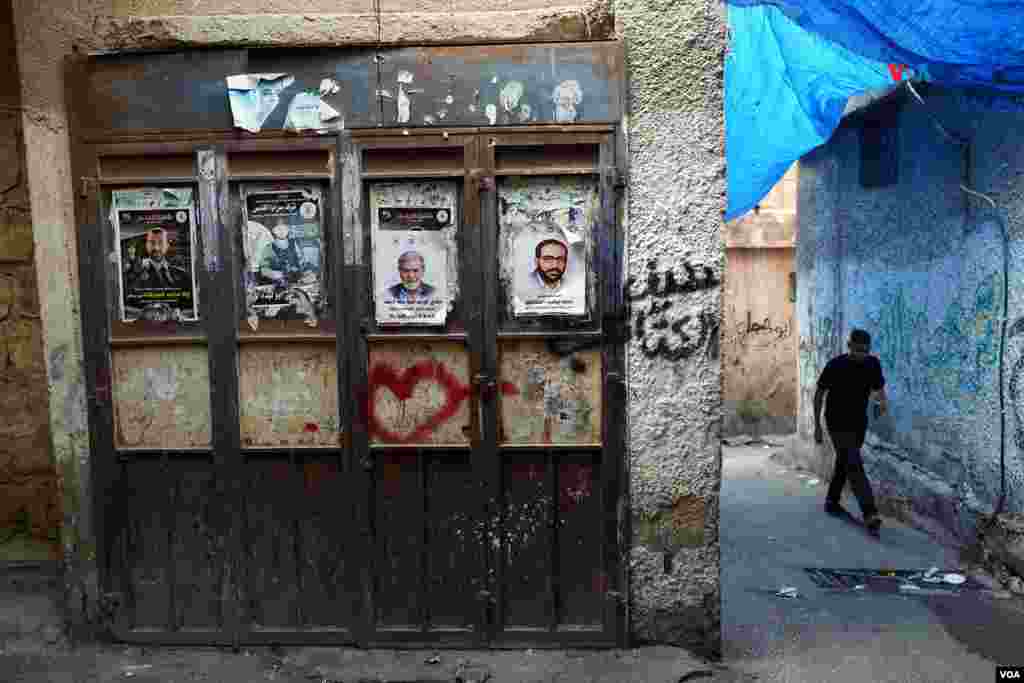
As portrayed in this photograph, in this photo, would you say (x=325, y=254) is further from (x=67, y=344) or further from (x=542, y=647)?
(x=542, y=647)

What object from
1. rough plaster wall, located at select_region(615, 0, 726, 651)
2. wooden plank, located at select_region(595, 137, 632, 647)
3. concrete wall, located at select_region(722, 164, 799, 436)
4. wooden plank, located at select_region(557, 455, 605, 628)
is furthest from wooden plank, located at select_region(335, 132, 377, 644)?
concrete wall, located at select_region(722, 164, 799, 436)

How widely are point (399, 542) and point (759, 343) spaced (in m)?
9.39

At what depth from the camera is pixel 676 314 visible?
12.6 ft

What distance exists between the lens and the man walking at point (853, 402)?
6.79 m

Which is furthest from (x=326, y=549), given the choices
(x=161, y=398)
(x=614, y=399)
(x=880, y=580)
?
(x=880, y=580)

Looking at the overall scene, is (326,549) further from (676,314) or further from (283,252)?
(676,314)

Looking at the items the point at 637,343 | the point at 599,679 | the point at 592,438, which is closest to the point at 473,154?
the point at 637,343

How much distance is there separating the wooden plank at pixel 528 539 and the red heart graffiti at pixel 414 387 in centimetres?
39

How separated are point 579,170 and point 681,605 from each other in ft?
7.13

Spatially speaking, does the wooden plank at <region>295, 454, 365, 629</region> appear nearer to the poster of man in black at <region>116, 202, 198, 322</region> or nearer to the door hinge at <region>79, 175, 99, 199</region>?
the poster of man in black at <region>116, 202, 198, 322</region>

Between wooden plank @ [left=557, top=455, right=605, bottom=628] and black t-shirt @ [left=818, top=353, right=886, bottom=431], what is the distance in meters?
3.81

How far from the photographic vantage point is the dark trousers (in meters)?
6.73

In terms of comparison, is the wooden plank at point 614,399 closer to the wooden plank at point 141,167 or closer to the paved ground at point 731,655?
the paved ground at point 731,655

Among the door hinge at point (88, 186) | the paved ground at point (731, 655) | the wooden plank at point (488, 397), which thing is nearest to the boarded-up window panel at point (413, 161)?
the wooden plank at point (488, 397)
